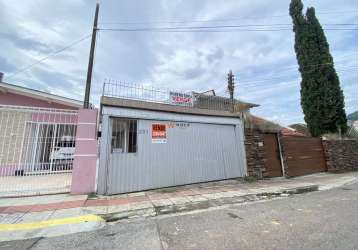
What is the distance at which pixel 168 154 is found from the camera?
703 cm

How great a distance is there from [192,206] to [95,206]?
2.48 meters

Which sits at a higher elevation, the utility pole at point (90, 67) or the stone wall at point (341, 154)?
the utility pole at point (90, 67)

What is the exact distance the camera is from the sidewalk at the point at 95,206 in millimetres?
3658

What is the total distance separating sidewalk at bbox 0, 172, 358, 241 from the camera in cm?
366

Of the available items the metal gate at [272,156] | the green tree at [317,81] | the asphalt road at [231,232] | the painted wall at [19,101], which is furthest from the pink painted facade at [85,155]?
the green tree at [317,81]

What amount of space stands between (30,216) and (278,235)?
16.5ft

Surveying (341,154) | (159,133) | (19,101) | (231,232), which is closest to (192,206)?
(231,232)

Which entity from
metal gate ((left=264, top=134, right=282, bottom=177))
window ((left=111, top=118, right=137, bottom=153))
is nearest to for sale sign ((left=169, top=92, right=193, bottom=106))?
window ((left=111, top=118, right=137, bottom=153))

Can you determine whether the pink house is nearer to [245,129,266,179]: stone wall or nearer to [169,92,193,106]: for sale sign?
[169,92,193,106]: for sale sign

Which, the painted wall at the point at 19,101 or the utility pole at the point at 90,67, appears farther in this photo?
the painted wall at the point at 19,101

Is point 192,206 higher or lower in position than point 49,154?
lower

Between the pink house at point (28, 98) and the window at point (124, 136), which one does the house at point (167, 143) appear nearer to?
the window at point (124, 136)

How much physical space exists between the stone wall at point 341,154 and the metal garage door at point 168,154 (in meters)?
7.21

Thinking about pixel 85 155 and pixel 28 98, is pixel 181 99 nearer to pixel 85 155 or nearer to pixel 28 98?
pixel 85 155
